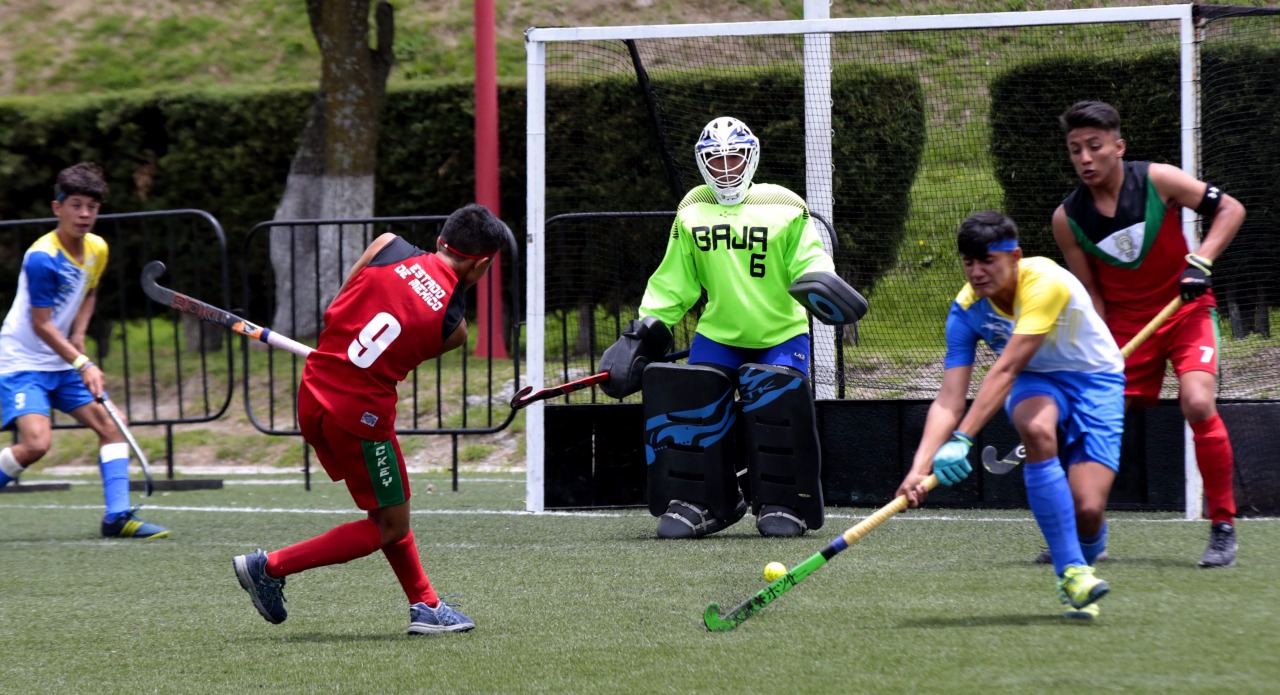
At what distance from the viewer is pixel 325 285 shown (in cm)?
1393

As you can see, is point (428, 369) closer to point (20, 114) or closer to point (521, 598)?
point (20, 114)

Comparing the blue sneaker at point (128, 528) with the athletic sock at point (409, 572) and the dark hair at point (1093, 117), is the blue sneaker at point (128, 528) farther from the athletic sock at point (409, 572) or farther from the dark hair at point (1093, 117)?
the dark hair at point (1093, 117)

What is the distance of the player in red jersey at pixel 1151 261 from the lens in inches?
211

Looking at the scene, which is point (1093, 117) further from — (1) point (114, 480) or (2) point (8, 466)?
(2) point (8, 466)

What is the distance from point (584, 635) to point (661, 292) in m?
2.64

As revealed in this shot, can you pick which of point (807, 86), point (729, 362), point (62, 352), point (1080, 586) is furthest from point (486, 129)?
point (1080, 586)

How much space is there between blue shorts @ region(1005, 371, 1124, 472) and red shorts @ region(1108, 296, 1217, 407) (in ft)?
2.72

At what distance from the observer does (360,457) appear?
4562 mm

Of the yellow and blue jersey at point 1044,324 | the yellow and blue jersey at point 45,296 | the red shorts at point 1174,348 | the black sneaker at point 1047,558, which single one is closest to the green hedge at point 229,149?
the yellow and blue jersey at point 45,296

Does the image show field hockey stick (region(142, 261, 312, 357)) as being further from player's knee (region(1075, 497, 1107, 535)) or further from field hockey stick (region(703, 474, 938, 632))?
player's knee (region(1075, 497, 1107, 535))

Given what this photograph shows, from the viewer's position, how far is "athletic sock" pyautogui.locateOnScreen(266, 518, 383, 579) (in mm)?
4594

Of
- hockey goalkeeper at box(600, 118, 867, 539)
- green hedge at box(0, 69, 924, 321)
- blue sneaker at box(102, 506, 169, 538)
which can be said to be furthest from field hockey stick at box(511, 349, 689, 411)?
green hedge at box(0, 69, 924, 321)

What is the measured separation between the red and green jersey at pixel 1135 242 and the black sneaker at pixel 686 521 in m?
2.00

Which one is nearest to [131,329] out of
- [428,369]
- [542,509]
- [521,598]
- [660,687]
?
[428,369]
